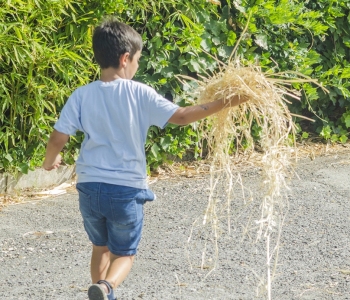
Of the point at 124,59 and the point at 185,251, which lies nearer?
the point at 124,59

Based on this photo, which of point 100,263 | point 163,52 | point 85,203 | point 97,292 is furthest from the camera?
point 163,52

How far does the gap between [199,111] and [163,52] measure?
3.17 metres

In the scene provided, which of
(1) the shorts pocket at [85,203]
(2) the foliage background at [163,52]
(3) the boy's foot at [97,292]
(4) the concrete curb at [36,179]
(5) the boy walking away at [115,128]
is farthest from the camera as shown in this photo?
(4) the concrete curb at [36,179]

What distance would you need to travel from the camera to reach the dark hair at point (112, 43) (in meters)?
3.88

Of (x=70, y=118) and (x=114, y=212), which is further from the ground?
(x=70, y=118)

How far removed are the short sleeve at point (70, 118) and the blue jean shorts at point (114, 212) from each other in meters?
0.29

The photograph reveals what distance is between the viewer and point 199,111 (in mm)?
3758

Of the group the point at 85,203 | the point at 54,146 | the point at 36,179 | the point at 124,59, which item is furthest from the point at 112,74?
the point at 36,179

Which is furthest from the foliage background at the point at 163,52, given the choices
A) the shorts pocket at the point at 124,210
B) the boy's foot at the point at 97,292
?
the boy's foot at the point at 97,292

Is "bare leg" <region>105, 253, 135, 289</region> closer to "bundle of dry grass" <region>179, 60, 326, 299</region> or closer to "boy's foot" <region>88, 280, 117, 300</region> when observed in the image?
"boy's foot" <region>88, 280, 117, 300</region>

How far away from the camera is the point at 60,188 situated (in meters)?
6.68

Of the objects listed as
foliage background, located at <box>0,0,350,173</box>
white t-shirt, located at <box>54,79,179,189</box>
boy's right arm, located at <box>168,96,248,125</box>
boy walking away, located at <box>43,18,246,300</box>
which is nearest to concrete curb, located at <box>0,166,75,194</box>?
foliage background, located at <box>0,0,350,173</box>

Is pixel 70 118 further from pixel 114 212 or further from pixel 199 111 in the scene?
pixel 199 111

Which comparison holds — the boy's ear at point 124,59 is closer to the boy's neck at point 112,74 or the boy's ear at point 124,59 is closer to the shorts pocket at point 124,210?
the boy's neck at point 112,74
